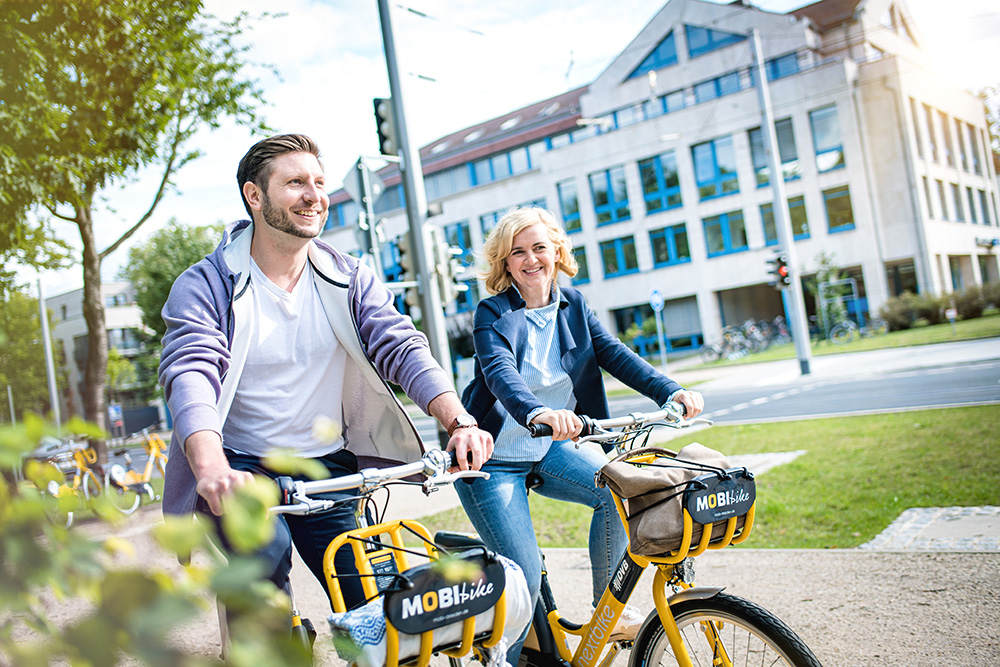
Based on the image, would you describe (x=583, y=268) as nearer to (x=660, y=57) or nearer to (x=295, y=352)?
(x=660, y=57)

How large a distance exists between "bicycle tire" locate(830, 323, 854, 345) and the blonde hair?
26.4m

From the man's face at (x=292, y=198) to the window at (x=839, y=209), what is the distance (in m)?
31.8

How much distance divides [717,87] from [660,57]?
10.8 feet

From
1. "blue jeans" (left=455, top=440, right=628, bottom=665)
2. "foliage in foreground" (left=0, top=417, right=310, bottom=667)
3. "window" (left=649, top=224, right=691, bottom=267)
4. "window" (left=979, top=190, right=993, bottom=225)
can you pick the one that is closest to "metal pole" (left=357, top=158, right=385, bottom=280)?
"blue jeans" (left=455, top=440, right=628, bottom=665)

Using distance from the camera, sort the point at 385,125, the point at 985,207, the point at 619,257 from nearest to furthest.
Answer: the point at 385,125
the point at 619,257
the point at 985,207

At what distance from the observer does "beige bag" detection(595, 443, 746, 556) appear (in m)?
2.21

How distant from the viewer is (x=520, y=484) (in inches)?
115

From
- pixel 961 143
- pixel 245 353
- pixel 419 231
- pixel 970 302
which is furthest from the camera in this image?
pixel 961 143

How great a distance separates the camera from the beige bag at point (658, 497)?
2215mm

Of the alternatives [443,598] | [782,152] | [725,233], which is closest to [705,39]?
[782,152]

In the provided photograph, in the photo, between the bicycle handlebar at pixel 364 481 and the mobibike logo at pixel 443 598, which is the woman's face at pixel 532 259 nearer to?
the bicycle handlebar at pixel 364 481

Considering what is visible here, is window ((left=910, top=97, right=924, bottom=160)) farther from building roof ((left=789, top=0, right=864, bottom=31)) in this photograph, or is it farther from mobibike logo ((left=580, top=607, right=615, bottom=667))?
mobibike logo ((left=580, top=607, right=615, bottom=667))

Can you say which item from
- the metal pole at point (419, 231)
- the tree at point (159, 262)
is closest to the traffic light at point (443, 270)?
the metal pole at point (419, 231)

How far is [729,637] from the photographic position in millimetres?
2223
